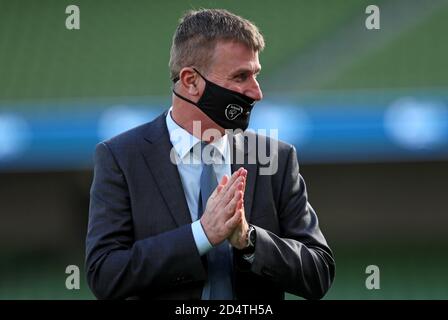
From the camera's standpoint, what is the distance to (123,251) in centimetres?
191

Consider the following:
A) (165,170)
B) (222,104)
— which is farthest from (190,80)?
(165,170)

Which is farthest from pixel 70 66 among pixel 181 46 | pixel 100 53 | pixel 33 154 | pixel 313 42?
pixel 181 46

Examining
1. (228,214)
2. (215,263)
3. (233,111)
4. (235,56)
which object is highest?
(235,56)

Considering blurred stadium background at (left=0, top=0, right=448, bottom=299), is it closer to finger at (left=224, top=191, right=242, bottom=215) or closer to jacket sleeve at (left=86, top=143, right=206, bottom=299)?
jacket sleeve at (left=86, top=143, right=206, bottom=299)

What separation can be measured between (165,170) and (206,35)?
338 millimetres

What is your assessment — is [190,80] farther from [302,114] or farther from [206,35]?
[302,114]

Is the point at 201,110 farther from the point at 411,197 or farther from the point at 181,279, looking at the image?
the point at 411,197

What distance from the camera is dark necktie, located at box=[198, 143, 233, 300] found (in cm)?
195

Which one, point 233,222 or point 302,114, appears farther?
point 302,114

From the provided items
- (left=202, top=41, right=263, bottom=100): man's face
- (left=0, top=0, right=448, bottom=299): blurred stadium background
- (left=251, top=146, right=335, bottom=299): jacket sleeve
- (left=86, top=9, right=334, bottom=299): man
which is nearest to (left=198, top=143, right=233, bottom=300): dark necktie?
(left=86, top=9, right=334, bottom=299): man

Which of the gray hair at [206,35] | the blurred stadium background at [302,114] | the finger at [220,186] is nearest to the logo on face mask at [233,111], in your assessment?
the gray hair at [206,35]

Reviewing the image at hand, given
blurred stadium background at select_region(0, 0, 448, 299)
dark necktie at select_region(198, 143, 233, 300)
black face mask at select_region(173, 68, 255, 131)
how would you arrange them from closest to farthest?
dark necktie at select_region(198, 143, 233, 300) < black face mask at select_region(173, 68, 255, 131) < blurred stadium background at select_region(0, 0, 448, 299)

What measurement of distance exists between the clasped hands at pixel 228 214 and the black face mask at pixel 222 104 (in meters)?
0.24
